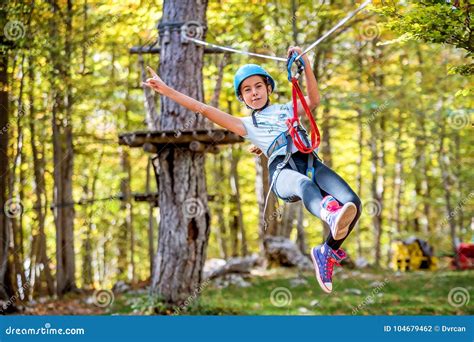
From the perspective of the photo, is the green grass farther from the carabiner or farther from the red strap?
the carabiner

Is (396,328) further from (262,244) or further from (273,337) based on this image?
(262,244)

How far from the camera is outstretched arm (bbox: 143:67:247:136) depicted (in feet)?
11.6

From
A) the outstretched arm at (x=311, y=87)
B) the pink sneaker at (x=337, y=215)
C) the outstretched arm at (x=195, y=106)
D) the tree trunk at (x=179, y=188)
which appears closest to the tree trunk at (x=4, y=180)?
the tree trunk at (x=179, y=188)

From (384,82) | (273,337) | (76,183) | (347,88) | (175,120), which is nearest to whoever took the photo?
(273,337)

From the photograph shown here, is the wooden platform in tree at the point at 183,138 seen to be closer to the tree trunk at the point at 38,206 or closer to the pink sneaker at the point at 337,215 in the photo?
the tree trunk at the point at 38,206

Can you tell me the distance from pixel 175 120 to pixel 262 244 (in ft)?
13.5

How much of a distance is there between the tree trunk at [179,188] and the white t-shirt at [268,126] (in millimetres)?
3187

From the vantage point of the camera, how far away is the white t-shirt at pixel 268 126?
3.71m

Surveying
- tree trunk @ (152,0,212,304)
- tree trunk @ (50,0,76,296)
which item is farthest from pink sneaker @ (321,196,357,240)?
tree trunk @ (50,0,76,296)

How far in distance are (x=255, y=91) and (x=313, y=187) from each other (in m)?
0.72

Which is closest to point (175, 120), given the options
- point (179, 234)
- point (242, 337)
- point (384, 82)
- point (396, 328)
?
point (179, 234)

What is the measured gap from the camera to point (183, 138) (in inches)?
258

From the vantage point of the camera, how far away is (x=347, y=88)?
10812 millimetres

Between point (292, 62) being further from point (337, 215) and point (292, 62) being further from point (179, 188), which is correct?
point (179, 188)
